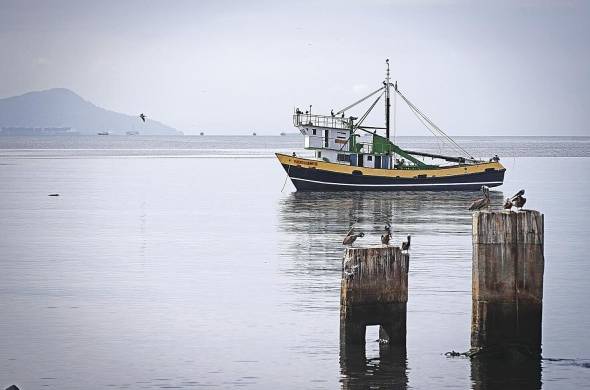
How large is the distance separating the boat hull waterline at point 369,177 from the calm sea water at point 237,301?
15.3 meters

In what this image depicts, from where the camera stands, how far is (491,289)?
21969mm

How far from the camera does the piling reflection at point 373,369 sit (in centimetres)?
2273

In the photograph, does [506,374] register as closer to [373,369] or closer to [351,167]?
[373,369]

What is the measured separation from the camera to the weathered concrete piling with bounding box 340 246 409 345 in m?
22.1

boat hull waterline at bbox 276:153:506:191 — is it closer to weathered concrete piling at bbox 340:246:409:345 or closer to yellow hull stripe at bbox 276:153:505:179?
yellow hull stripe at bbox 276:153:505:179

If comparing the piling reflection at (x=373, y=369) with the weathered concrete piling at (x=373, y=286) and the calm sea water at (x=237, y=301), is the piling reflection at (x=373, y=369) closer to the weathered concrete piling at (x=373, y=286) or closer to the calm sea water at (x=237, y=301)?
the calm sea water at (x=237, y=301)

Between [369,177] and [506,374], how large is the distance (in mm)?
60953

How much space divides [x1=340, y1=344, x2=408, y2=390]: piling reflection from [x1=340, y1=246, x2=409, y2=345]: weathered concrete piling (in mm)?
869

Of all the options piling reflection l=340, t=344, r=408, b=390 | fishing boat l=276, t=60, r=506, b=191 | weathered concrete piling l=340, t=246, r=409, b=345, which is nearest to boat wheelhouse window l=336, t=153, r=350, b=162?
fishing boat l=276, t=60, r=506, b=191

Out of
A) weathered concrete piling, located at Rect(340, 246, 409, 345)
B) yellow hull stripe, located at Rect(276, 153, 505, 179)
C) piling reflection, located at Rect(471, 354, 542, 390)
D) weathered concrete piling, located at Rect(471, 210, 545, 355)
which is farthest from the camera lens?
yellow hull stripe, located at Rect(276, 153, 505, 179)

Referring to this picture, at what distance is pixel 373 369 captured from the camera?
23.4 meters

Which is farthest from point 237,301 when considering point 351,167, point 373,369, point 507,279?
point 351,167

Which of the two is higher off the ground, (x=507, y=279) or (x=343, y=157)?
(x=343, y=157)

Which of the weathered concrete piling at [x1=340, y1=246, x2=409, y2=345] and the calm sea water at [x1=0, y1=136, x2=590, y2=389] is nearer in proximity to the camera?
the weathered concrete piling at [x1=340, y1=246, x2=409, y2=345]
